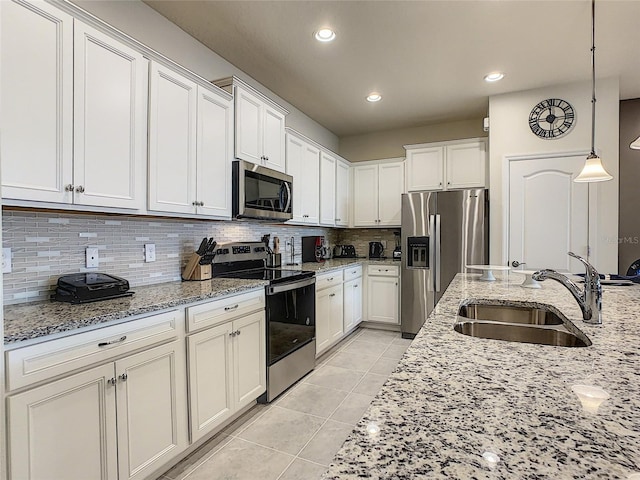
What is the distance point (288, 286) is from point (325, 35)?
1.92 meters

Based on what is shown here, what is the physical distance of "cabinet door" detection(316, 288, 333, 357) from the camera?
3277 mm

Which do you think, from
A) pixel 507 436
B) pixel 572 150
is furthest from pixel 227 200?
→ pixel 572 150

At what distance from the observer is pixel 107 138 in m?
1.71

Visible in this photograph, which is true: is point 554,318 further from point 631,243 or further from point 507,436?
point 631,243

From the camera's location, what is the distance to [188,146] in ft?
7.21

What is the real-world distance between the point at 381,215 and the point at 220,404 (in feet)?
10.9

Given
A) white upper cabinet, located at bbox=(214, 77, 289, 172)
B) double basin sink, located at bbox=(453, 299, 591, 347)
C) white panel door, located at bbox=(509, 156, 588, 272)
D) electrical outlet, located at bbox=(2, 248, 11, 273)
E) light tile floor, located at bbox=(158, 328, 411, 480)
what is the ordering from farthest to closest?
white panel door, located at bbox=(509, 156, 588, 272) < white upper cabinet, located at bbox=(214, 77, 289, 172) < light tile floor, located at bbox=(158, 328, 411, 480) < electrical outlet, located at bbox=(2, 248, 11, 273) < double basin sink, located at bbox=(453, 299, 591, 347)

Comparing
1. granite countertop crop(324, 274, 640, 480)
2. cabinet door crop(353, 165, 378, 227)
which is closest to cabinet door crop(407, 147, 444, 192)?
cabinet door crop(353, 165, 378, 227)

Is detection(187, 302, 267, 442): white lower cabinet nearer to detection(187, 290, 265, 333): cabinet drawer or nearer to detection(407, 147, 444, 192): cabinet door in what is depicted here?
detection(187, 290, 265, 333): cabinet drawer

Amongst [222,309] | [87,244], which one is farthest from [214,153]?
[222,309]

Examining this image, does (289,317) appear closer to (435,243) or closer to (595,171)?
(435,243)

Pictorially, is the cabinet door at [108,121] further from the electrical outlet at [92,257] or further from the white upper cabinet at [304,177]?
the white upper cabinet at [304,177]

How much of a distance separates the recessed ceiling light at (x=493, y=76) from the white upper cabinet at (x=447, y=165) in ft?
2.73

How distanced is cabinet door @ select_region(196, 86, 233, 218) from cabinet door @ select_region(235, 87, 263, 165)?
0.07 m
